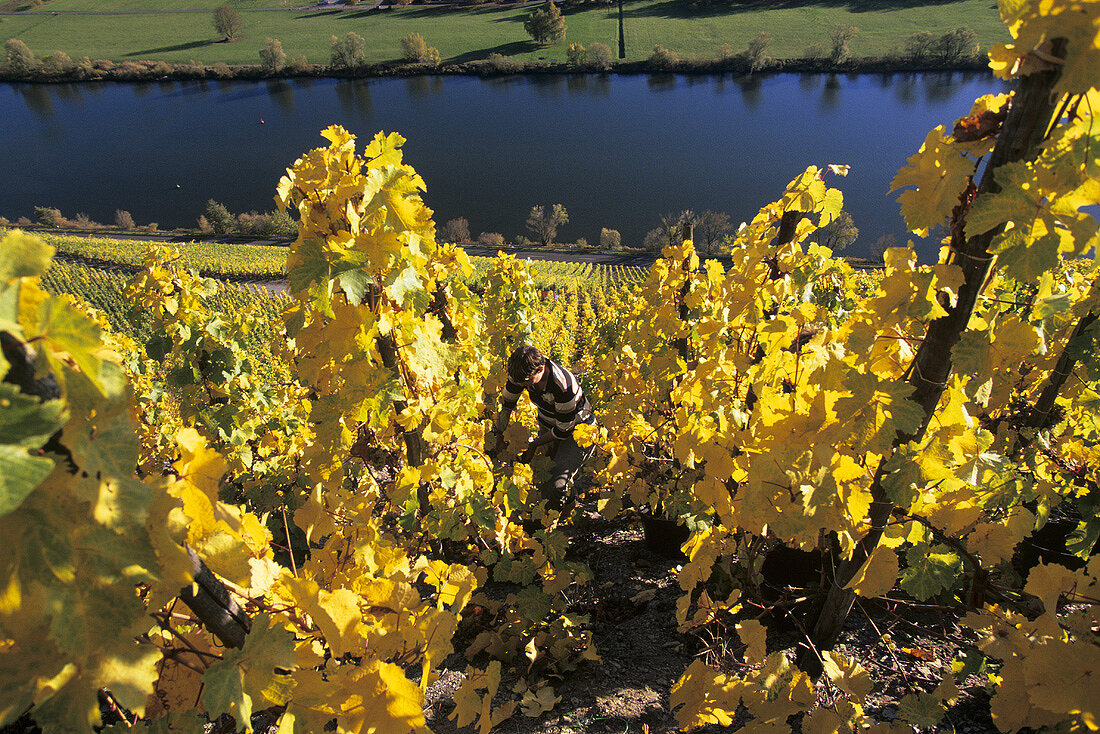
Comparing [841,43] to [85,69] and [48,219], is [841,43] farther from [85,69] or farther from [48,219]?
[85,69]

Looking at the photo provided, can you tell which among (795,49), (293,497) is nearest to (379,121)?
(795,49)

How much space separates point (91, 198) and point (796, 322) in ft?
196

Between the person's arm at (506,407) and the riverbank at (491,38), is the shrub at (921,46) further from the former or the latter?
the person's arm at (506,407)

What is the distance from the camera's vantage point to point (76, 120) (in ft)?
190

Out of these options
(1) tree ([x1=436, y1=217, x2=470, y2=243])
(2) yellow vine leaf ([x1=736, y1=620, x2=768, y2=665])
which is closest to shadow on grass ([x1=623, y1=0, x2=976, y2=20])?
(1) tree ([x1=436, y1=217, x2=470, y2=243])

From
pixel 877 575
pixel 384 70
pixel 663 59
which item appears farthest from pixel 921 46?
pixel 877 575

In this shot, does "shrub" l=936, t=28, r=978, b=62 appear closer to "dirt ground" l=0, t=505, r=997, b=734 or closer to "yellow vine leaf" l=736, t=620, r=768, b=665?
"dirt ground" l=0, t=505, r=997, b=734

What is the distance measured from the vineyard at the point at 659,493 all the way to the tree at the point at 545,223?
33335 millimetres

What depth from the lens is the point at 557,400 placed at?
161 inches

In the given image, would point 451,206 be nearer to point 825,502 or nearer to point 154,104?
point 825,502

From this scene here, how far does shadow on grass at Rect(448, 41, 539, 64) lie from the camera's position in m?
68.5

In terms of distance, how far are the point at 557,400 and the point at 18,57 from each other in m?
99.7

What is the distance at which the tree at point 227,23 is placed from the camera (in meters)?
73.4

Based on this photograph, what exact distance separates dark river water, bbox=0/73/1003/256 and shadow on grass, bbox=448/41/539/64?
157 inches
